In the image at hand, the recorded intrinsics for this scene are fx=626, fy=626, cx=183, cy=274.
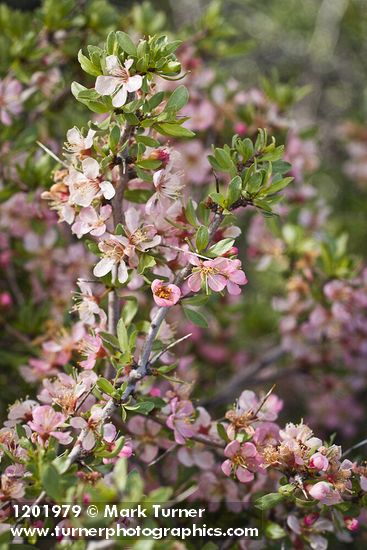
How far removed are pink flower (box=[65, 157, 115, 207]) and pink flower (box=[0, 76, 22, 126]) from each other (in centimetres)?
75

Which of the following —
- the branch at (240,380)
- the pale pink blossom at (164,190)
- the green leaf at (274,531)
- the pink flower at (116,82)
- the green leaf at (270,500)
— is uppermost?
the pink flower at (116,82)

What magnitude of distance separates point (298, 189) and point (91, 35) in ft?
3.08

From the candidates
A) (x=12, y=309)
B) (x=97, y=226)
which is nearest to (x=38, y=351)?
(x=12, y=309)

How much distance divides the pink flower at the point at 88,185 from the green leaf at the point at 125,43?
23 cm

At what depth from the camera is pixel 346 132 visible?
3.50m

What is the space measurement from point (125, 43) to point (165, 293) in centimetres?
51

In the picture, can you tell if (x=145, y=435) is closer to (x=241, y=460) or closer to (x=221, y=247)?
(x=241, y=460)

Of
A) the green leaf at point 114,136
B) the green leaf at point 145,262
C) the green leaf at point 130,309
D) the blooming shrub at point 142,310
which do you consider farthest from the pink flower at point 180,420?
the green leaf at point 114,136

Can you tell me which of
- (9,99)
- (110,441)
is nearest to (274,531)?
(110,441)

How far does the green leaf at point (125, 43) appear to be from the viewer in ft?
4.06

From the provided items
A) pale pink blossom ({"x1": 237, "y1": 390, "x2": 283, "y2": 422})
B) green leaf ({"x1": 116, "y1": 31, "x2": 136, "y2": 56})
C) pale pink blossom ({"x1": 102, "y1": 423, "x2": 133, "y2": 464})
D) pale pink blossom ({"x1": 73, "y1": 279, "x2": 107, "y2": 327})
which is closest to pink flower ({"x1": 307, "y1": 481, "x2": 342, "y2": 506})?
pale pink blossom ({"x1": 237, "y1": 390, "x2": 283, "y2": 422})

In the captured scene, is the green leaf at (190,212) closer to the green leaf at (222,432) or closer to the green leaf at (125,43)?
the green leaf at (125,43)

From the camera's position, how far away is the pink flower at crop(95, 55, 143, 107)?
1.24 m

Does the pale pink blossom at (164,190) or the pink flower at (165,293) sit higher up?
the pale pink blossom at (164,190)
